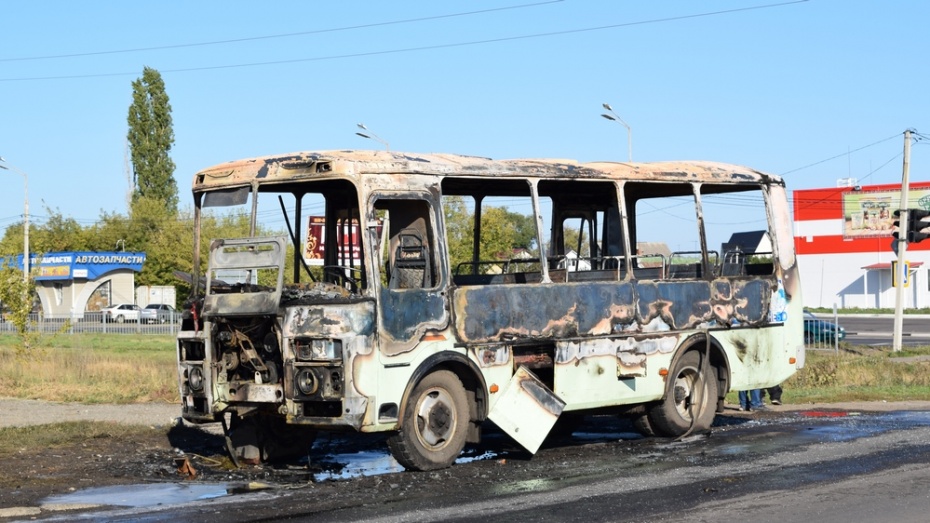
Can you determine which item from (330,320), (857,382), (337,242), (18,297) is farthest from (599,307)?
(18,297)

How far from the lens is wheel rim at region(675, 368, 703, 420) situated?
14711 millimetres

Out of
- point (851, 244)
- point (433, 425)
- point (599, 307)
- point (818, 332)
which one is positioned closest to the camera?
point (433, 425)

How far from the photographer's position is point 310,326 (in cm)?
1093

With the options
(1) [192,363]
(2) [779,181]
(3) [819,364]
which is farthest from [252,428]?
(3) [819,364]

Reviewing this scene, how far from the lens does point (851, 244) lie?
263 ft

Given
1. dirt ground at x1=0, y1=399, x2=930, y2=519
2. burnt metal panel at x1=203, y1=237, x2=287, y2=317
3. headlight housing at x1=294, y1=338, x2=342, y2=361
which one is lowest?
dirt ground at x1=0, y1=399, x2=930, y2=519

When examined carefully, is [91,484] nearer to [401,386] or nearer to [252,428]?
[252,428]

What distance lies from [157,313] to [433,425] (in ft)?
185

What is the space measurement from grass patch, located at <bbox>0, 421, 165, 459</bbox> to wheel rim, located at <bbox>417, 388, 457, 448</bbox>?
4.23 meters

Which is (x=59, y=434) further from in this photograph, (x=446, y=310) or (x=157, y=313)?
(x=157, y=313)

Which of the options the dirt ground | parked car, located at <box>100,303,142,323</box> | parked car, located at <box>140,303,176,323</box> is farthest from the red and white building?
the dirt ground

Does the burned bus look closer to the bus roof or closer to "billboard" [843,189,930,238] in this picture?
the bus roof

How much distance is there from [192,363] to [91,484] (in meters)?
1.50

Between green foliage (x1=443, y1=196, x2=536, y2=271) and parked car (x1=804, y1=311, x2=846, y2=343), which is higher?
green foliage (x1=443, y1=196, x2=536, y2=271)
